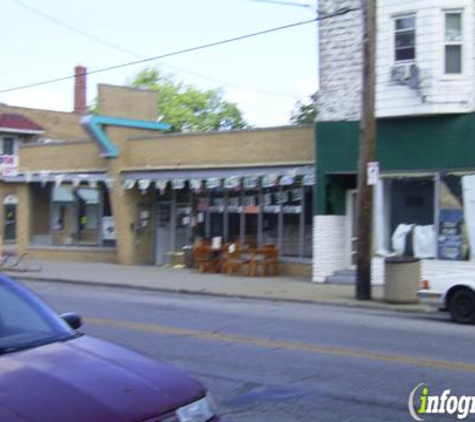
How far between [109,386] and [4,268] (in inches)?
870

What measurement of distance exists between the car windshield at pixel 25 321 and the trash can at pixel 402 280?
11472 millimetres

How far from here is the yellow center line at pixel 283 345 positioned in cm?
890

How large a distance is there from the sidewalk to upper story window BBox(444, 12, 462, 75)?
18.4 ft

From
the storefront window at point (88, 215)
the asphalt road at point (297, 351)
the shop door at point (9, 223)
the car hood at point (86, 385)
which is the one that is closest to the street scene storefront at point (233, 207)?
the storefront window at point (88, 215)

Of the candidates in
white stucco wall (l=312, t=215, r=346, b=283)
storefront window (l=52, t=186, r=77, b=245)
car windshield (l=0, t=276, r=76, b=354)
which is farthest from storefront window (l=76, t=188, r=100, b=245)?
car windshield (l=0, t=276, r=76, b=354)

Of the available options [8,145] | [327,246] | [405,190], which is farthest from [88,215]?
[8,145]

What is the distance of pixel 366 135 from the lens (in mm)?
15898

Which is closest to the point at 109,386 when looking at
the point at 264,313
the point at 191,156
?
the point at 264,313

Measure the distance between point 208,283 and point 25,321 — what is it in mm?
15331

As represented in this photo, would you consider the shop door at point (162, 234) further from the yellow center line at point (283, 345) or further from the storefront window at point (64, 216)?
the yellow center line at point (283, 345)

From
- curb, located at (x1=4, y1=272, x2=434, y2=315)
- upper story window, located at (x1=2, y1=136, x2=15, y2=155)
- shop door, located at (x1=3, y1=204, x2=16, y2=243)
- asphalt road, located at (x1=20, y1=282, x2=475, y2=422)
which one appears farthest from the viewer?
upper story window, located at (x1=2, y1=136, x2=15, y2=155)

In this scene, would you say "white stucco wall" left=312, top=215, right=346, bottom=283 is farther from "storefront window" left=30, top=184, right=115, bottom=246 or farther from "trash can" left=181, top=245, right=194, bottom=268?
"storefront window" left=30, top=184, right=115, bottom=246

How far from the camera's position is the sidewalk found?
661 inches

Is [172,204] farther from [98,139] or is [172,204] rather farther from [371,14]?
[371,14]
